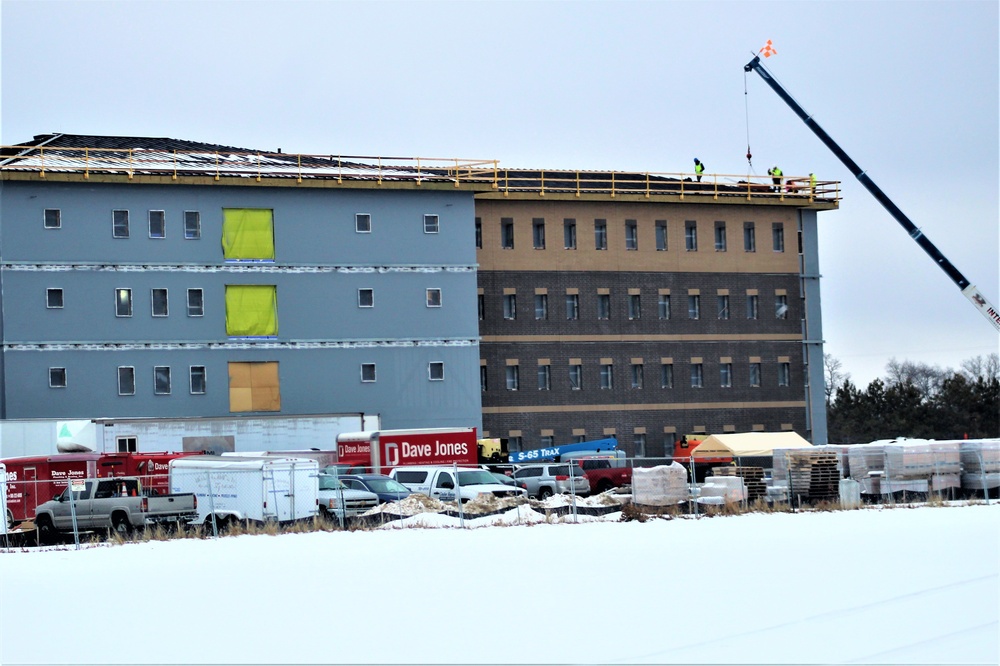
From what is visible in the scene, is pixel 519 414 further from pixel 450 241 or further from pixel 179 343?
pixel 179 343

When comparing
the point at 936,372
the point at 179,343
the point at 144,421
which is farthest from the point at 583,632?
the point at 936,372

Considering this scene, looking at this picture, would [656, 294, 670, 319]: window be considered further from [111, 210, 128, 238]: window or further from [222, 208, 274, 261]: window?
[111, 210, 128, 238]: window

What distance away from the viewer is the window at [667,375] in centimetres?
6550

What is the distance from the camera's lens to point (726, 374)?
219 ft

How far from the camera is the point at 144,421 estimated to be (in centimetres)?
5238

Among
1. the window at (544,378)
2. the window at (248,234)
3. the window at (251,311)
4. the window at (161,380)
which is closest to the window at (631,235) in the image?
the window at (544,378)

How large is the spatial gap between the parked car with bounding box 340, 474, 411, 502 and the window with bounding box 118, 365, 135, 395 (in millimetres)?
20259

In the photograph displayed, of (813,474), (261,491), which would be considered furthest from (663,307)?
(261,491)

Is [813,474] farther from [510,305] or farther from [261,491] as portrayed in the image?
[510,305]

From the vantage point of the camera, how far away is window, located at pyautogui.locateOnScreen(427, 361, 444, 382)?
5938cm

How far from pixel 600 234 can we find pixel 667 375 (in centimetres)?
782

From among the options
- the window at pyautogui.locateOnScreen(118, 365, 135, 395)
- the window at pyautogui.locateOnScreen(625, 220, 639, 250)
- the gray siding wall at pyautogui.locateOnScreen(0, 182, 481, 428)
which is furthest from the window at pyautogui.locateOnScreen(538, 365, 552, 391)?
the window at pyautogui.locateOnScreen(118, 365, 135, 395)

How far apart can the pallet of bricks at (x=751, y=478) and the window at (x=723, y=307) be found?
24552mm

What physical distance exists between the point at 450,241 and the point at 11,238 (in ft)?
62.2
